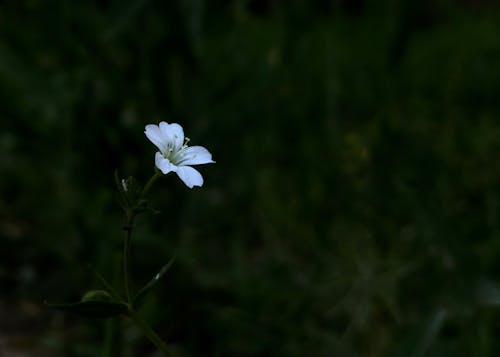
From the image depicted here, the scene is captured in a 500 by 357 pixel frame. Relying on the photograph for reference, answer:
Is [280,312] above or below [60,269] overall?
below

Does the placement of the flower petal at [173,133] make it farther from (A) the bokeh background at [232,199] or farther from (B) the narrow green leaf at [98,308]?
(A) the bokeh background at [232,199]

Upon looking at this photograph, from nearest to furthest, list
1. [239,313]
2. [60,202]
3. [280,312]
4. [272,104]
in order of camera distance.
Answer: [239,313] < [280,312] < [60,202] < [272,104]

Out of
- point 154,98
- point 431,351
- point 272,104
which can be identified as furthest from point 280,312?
point 272,104

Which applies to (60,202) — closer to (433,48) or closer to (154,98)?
(154,98)

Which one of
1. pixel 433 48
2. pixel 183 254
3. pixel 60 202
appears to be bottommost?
pixel 183 254

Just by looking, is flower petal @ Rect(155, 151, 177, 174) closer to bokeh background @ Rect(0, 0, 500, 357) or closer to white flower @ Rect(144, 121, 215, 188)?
white flower @ Rect(144, 121, 215, 188)

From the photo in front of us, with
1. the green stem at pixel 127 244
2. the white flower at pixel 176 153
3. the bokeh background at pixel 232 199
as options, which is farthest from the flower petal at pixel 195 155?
the bokeh background at pixel 232 199
